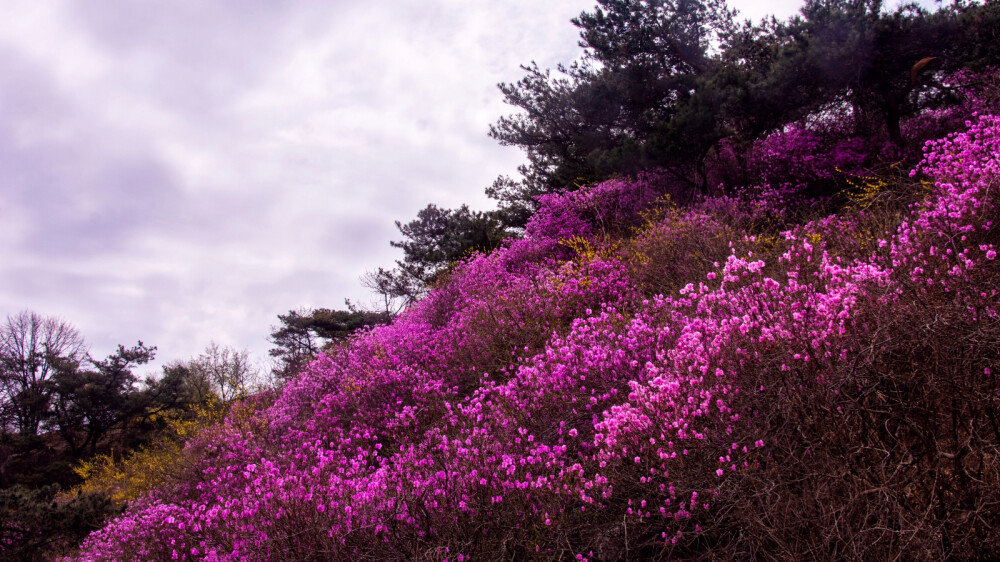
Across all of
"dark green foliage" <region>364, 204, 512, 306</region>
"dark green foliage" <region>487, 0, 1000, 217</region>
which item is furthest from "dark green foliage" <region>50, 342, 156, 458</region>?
"dark green foliage" <region>487, 0, 1000, 217</region>

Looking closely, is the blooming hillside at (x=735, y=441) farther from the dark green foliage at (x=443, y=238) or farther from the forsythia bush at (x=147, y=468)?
the dark green foliage at (x=443, y=238)

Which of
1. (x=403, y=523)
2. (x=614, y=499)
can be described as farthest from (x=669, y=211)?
(x=403, y=523)

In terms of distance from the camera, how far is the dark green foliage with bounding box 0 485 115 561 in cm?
607

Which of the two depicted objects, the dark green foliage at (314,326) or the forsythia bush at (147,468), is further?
the dark green foliage at (314,326)

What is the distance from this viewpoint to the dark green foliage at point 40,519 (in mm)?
6070

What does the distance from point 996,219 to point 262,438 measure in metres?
10.3

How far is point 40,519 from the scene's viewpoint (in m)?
6.23

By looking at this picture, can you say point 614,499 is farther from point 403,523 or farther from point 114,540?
point 114,540

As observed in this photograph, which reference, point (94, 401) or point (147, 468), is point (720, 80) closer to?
point (147, 468)

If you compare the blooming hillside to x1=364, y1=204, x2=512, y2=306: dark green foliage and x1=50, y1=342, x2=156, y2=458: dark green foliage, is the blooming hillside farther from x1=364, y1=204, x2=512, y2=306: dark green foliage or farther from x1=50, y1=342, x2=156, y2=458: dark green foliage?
x1=50, y1=342, x2=156, y2=458: dark green foliage

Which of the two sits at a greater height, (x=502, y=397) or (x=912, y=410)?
(x=502, y=397)

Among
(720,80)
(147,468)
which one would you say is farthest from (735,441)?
(147,468)

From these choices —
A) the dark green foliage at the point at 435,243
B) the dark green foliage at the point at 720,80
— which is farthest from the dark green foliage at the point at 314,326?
the dark green foliage at the point at 720,80

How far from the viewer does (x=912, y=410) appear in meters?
2.97
